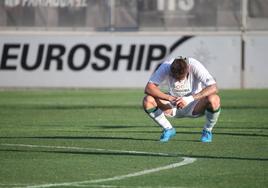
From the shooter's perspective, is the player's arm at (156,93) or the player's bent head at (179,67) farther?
the player's arm at (156,93)

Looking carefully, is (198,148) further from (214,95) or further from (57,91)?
(57,91)

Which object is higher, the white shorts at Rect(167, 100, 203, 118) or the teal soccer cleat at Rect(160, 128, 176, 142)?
the white shorts at Rect(167, 100, 203, 118)

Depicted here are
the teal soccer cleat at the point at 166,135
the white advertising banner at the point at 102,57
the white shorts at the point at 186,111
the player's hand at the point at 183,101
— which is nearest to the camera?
the player's hand at the point at 183,101

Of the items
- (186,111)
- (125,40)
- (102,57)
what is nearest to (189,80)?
(186,111)

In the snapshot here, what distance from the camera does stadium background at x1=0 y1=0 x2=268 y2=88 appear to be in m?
30.9

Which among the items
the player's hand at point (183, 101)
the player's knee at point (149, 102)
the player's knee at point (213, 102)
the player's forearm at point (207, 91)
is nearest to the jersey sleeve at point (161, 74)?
the player's knee at point (149, 102)

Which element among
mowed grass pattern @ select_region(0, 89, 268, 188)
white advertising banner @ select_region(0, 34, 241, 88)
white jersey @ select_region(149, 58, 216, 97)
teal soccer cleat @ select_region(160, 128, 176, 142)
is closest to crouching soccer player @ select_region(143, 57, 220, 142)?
white jersey @ select_region(149, 58, 216, 97)

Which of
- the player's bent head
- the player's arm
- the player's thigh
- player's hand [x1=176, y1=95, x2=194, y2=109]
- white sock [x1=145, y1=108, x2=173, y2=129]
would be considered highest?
the player's bent head

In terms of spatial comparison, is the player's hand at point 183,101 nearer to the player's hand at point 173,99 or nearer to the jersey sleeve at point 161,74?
the player's hand at point 173,99

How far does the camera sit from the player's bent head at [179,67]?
1395 cm

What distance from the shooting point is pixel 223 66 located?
3080 cm

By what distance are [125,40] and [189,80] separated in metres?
17.0

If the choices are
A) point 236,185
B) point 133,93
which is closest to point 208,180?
point 236,185

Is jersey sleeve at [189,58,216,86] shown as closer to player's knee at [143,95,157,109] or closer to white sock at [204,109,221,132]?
white sock at [204,109,221,132]
